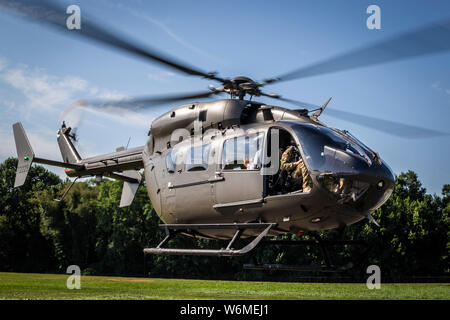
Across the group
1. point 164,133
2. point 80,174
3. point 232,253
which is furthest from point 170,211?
point 80,174

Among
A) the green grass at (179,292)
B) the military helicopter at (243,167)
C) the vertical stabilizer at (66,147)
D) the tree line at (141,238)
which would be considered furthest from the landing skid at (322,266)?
the tree line at (141,238)

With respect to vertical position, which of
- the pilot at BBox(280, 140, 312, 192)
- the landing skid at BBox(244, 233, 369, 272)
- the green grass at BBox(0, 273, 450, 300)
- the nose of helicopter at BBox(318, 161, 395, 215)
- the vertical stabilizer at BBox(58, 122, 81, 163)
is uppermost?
the vertical stabilizer at BBox(58, 122, 81, 163)

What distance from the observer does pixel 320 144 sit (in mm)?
9078

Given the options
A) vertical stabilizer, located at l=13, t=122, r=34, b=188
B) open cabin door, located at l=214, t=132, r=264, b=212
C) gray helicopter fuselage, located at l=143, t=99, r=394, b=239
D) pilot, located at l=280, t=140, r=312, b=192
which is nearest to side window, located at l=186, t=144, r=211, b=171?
gray helicopter fuselage, located at l=143, t=99, r=394, b=239

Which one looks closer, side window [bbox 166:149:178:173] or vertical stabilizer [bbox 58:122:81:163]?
side window [bbox 166:149:178:173]

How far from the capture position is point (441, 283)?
42969 millimetres

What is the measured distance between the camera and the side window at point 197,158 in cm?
1054

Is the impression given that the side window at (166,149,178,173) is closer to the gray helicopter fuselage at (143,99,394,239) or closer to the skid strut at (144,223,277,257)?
the gray helicopter fuselage at (143,99,394,239)

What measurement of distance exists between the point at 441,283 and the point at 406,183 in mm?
14935

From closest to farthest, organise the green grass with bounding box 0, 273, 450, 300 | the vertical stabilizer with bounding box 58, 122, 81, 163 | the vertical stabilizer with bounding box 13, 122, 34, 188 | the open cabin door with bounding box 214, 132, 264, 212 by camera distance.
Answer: the open cabin door with bounding box 214, 132, 264, 212
the vertical stabilizer with bounding box 13, 122, 34, 188
the vertical stabilizer with bounding box 58, 122, 81, 163
the green grass with bounding box 0, 273, 450, 300

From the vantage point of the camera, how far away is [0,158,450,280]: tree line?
48.6 meters

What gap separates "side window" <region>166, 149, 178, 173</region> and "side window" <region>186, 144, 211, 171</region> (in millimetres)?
509

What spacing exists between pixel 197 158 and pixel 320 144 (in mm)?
3059

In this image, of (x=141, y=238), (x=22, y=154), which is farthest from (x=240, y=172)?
(x=141, y=238)
